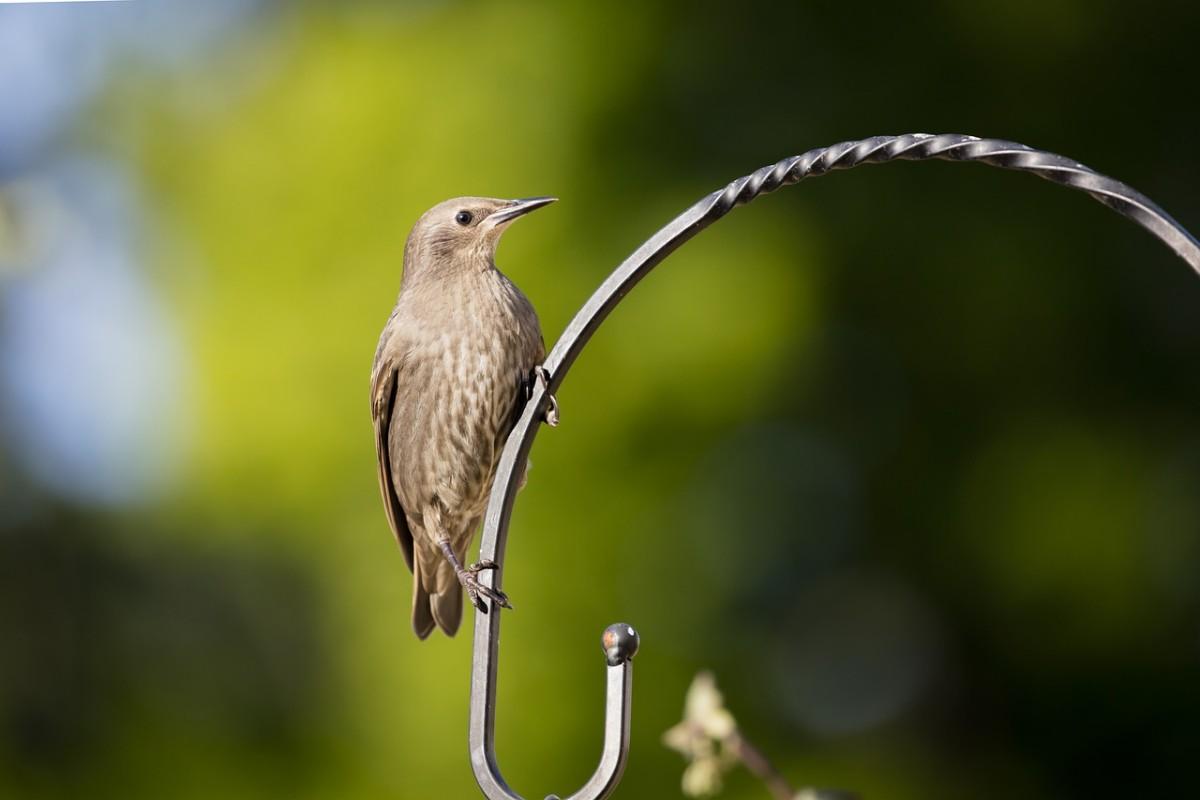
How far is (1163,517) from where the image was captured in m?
3.27

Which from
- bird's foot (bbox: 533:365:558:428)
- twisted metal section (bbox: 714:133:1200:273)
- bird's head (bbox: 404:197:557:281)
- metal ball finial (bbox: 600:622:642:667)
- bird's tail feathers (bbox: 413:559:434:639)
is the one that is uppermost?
bird's head (bbox: 404:197:557:281)

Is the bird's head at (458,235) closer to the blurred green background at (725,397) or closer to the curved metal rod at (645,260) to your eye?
the curved metal rod at (645,260)

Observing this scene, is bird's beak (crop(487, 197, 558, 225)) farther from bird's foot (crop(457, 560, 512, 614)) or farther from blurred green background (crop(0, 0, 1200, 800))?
blurred green background (crop(0, 0, 1200, 800))

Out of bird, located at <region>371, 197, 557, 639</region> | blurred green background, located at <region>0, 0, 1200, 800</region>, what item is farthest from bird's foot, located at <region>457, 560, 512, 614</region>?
blurred green background, located at <region>0, 0, 1200, 800</region>

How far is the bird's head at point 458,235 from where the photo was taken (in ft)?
3.84

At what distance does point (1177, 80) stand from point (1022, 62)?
15.2 inches

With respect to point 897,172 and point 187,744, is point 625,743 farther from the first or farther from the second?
point 187,744

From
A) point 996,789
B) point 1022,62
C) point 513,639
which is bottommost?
point 996,789

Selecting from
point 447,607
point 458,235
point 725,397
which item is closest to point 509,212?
point 458,235

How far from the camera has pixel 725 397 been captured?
3.14 meters

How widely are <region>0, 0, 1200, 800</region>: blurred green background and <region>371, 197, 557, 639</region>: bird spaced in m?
1.85

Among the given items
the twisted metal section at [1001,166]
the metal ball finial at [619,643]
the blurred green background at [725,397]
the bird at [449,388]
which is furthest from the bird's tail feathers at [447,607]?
the blurred green background at [725,397]

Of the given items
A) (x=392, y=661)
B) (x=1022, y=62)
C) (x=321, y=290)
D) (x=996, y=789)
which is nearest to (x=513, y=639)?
(x=392, y=661)

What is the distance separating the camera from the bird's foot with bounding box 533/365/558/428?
1014 millimetres
